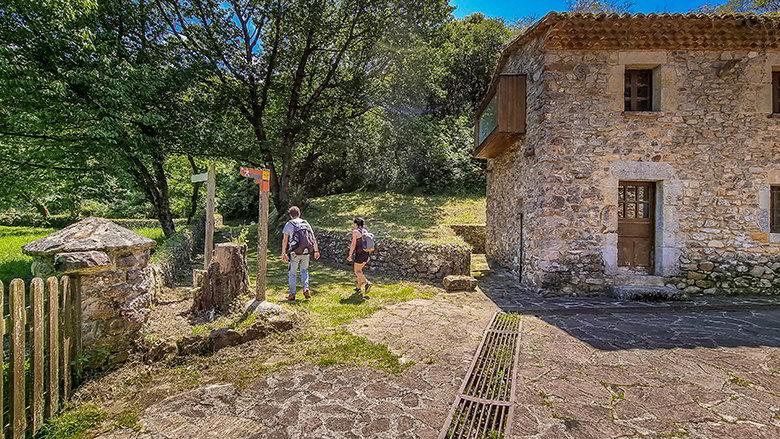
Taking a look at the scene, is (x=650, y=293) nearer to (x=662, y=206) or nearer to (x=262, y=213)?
(x=662, y=206)

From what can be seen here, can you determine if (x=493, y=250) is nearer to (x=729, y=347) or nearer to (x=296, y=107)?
(x=729, y=347)

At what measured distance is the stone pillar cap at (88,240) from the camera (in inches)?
143

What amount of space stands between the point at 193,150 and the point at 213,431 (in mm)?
11344

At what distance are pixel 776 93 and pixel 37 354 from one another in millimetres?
13372

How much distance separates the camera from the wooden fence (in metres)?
2.90

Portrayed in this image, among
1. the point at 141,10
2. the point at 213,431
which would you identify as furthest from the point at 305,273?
the point at 141,10

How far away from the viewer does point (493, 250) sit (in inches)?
514

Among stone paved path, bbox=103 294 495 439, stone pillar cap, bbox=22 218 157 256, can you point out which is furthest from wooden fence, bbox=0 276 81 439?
stone paved path, bbox=103 294 495 439

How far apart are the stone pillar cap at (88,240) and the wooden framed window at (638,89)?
31.8ft

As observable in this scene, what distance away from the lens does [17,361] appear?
2916 millimetres

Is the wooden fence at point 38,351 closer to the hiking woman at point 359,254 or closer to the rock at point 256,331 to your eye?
the rock at point 256,331

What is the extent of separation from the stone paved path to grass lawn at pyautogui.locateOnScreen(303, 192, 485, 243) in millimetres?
9685

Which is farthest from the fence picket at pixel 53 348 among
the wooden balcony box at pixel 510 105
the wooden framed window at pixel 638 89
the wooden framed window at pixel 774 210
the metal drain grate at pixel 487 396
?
the wooden framed window at pixel 774 210

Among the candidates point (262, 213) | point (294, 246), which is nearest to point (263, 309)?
point (262, 213)
